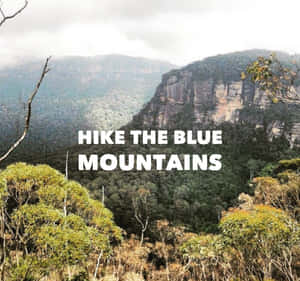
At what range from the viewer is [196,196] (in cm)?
4850

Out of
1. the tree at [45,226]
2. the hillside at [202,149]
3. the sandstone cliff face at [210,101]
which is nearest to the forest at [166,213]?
the tree at [45,226]

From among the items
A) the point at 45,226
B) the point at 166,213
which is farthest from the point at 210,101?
the point at 45,226

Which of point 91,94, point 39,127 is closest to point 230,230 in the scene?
point 39,127

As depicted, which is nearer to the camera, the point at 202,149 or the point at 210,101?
the point at 202,149

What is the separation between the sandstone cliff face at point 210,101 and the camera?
2970 inches

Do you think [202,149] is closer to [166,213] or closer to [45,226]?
[166,213]

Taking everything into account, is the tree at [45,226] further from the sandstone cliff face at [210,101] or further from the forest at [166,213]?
the sandstone cliff face at [210,101]

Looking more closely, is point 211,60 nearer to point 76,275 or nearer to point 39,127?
point 39,127

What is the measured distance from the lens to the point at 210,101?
88562mm

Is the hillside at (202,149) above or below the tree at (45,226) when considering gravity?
below

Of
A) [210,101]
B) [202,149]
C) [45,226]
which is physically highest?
[45,226]

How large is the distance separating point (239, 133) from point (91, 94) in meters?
145

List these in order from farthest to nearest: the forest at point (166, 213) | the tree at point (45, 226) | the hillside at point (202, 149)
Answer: the hillside at point (202, 149) < the forest at point (166, 213) < the tree at point (45, 226)

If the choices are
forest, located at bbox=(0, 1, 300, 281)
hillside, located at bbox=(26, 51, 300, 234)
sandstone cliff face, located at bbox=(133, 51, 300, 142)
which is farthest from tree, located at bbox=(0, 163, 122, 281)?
sandstone cliff face, located at bbox=(133, 51, 300, 142)
